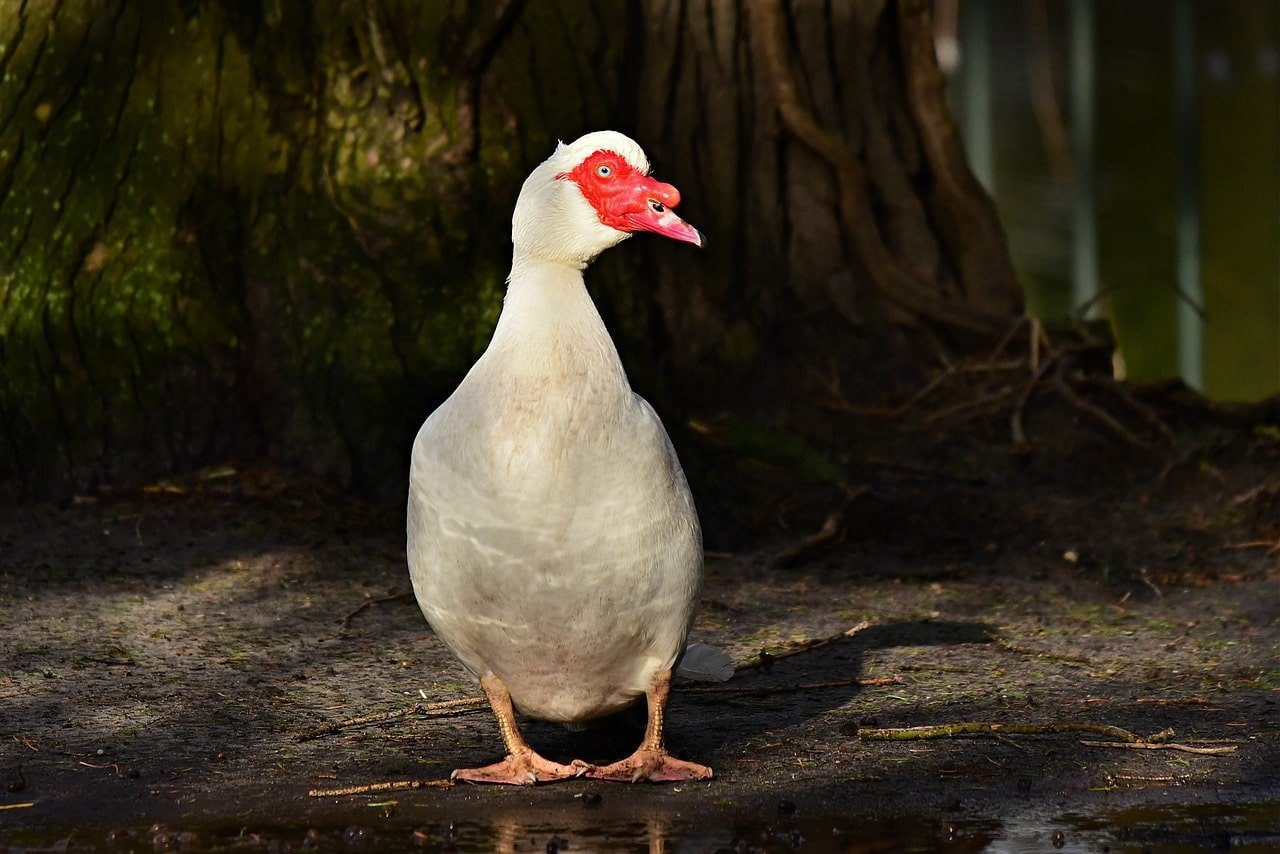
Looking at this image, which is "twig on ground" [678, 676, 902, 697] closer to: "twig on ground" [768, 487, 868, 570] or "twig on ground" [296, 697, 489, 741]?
Result: "twig on ground" [296, 697, 489, 741]

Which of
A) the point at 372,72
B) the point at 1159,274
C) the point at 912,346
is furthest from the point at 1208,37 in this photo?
the point at 372,72

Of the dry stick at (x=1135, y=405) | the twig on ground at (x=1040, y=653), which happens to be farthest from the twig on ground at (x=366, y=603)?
the dry stick at (x=1135, y=405)

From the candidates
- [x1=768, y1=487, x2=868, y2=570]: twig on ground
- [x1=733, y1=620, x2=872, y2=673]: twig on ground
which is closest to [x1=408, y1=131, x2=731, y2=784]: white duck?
[x1=733, y1=620, x2=872, y2=673]: twig on ground

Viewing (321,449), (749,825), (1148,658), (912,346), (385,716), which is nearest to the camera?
(749,825)

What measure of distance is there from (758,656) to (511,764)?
1.43 metres

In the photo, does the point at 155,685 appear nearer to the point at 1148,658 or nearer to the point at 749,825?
the point at 749,825

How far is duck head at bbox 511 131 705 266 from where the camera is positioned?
4.38 meters

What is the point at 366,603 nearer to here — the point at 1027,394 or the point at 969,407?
the point at 969,407

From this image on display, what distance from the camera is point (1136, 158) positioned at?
1393 centimetres

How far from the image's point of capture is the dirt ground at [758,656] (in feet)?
14.0

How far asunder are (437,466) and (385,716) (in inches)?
37.2

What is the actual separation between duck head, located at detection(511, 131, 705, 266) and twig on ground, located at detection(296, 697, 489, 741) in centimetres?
141

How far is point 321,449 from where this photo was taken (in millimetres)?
6809

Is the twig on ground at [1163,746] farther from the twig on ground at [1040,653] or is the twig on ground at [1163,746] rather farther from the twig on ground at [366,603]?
the twig on ground at [366,603]
